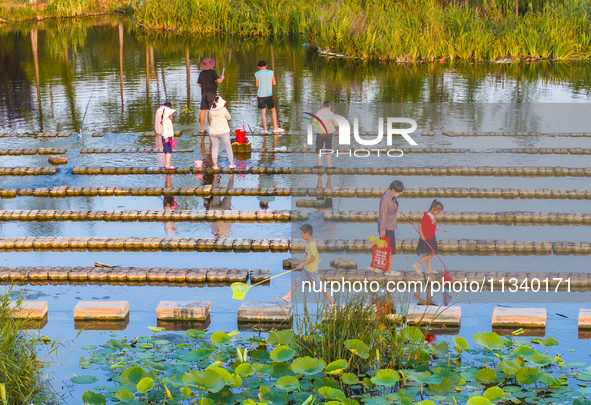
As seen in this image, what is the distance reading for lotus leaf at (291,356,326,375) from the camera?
6.17 metres

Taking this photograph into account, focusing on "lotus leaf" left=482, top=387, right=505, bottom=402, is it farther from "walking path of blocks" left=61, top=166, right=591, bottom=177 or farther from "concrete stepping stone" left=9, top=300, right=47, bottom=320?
"walking path of blocks" left=61, top=166, right=591, bottom=177

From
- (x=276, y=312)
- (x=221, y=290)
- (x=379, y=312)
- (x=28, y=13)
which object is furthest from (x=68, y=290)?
(x=28, y=13)

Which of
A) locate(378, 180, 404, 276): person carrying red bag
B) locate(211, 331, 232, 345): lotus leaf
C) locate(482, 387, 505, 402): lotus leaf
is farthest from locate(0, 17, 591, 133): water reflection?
locate(482, 387, 505, 402): lotus leaf

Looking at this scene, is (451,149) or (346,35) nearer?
(451,149)

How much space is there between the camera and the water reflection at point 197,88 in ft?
64.6

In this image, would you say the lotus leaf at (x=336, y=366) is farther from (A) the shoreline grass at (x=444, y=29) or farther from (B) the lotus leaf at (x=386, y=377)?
(A) the shoreline grass at (x=444, y=29)

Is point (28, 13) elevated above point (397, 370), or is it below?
above

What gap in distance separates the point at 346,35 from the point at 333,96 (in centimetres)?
1013

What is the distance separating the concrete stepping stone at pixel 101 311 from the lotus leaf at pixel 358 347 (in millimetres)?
2831

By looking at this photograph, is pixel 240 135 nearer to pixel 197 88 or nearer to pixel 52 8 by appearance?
pixel 197 88

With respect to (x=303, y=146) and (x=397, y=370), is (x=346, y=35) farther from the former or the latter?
(x=397, y=370)

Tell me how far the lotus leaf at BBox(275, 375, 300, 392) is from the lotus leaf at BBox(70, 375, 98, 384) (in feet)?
5.65

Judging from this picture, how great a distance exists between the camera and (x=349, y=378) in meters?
6.37

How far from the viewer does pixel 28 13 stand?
45750 mm
